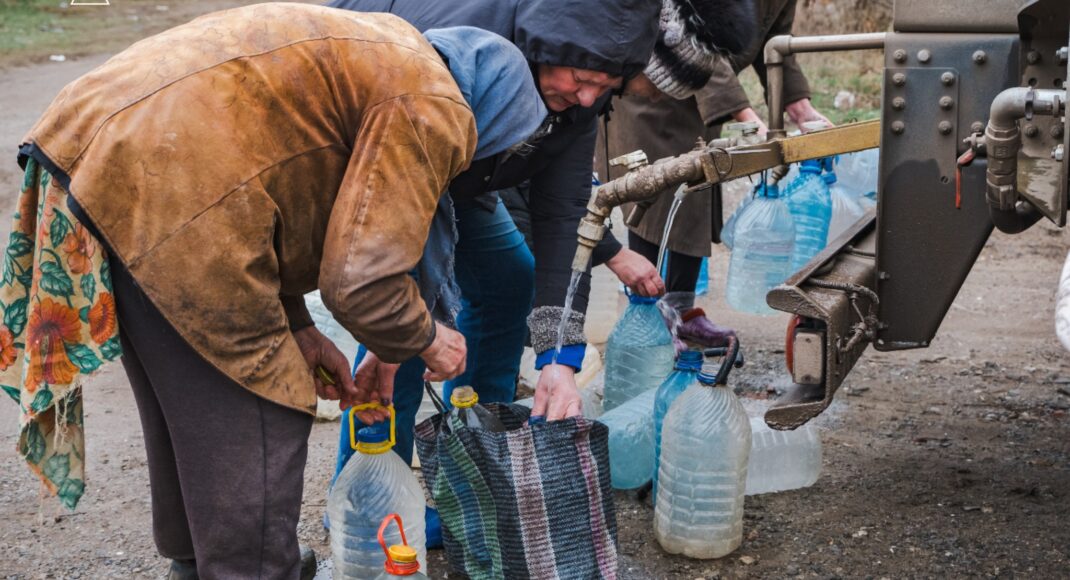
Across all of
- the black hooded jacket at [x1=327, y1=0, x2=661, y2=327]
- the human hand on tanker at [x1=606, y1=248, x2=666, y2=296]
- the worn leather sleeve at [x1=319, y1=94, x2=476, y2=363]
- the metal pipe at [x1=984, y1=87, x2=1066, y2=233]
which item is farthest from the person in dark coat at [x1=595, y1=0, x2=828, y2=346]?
the worn leather sleeve at [x1=319, y1=94, x2=476, y2=363]

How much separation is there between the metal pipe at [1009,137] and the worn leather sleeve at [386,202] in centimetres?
115

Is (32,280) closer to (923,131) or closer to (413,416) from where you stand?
(413,416)

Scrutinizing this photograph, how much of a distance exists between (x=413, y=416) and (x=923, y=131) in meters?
1.69

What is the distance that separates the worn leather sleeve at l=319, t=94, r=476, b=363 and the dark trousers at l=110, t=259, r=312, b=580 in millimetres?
285

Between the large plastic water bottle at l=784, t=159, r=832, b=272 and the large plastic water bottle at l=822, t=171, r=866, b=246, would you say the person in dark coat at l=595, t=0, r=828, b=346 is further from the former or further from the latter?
the large plastic water bottle at l=822, t=171, r=866, b=246

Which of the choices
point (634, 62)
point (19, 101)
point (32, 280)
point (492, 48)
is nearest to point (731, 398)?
point (634, 62)

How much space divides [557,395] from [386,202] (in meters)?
1.05

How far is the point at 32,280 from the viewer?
7.29ft

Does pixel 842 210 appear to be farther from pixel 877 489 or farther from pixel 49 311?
pixel 49 311

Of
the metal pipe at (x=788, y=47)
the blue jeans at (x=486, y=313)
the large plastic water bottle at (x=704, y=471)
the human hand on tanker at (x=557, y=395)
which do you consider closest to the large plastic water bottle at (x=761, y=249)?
the metal pipe at (x=788, y=47)

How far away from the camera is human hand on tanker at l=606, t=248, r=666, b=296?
3.83 metres

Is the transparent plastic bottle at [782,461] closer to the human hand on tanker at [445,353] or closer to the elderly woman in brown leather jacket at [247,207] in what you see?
the human hand on tanker at [445,353]

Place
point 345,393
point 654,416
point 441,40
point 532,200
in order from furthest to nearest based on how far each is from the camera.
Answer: point 654,416 < point 532,200 < point 345,393 < point 441,40

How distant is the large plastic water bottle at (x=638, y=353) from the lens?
4.30m
